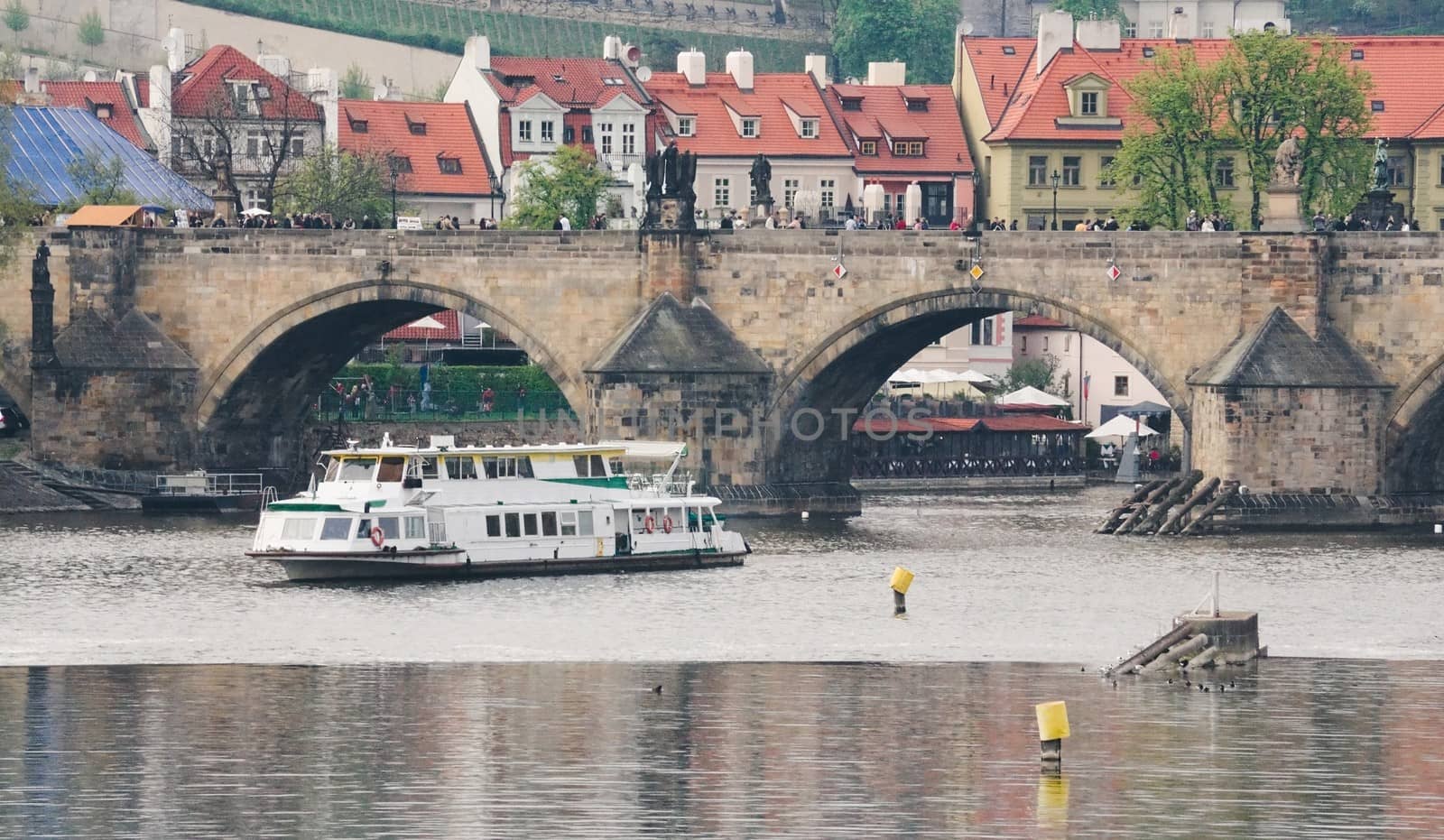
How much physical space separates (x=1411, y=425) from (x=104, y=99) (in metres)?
65.9

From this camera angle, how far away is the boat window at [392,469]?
7612 cm

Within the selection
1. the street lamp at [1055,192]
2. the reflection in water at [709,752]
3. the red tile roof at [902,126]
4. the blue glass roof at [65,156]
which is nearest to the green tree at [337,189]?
the blue glass roof at [65,156]

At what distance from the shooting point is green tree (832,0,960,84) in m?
168

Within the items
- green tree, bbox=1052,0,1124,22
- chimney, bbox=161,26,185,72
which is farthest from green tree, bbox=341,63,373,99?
green tree, bbox=1052,0,1124,22

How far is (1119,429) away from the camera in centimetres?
11944

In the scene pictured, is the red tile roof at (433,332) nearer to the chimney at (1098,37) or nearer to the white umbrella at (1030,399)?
the white umbrella at (1030,399)

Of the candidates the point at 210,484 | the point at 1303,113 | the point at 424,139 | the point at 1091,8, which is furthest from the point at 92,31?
the point at 210,484

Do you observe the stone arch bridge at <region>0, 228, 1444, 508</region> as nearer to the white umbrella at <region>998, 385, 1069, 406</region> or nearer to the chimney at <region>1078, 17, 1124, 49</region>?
the white umbrella at <region>998, 385, 1069, 406</region>

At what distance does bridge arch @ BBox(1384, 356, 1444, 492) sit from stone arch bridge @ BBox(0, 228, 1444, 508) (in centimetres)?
8

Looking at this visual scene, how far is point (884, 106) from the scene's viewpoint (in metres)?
140

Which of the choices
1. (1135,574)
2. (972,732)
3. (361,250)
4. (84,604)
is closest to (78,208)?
(361,250)

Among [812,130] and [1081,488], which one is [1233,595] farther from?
[812,130]

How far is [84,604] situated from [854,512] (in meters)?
31.0

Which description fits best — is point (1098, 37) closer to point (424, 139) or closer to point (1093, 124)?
point (1093, 124)
